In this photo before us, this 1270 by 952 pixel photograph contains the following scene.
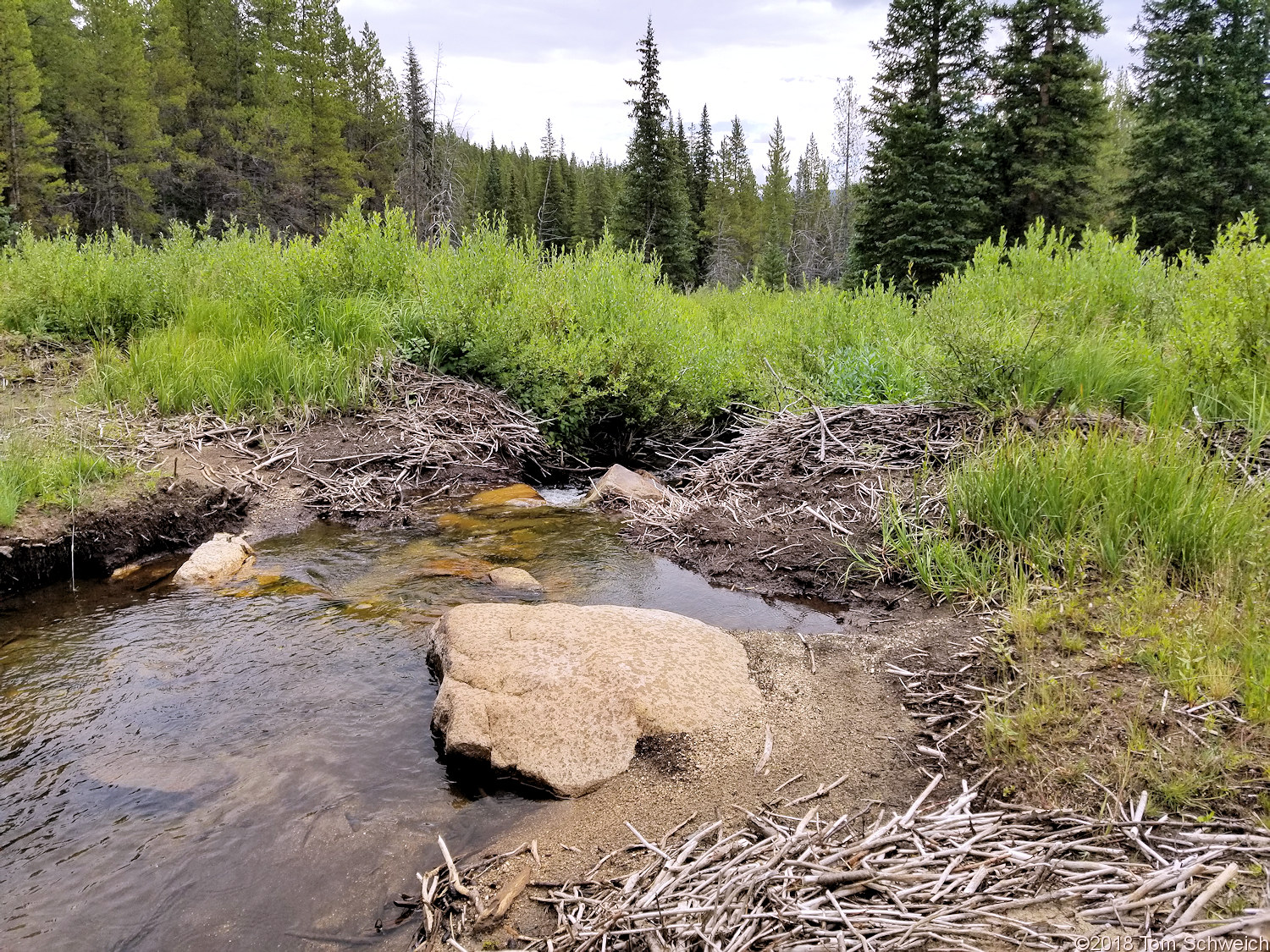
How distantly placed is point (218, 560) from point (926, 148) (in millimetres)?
27840

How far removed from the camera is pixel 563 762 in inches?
128

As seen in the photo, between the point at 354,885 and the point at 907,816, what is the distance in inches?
84.2

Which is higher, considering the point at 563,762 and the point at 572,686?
the point at 572,686

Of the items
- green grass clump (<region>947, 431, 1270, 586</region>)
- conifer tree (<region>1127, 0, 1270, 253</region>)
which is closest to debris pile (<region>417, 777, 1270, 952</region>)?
green grass clump (<region>947, 431, 1270, 586</region>)

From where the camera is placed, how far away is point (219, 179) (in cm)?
3869

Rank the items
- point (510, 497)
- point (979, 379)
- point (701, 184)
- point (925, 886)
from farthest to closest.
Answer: point (701, 184) → point (510, 497) → point (979, 379) → point (925, 886)

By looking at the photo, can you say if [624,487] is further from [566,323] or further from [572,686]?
[572,686]

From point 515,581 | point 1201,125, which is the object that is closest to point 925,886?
point 515,581

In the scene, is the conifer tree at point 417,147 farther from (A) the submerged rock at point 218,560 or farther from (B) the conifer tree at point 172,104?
(A) the submerged rock at point 218,560

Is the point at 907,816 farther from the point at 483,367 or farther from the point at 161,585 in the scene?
the point at 483,367

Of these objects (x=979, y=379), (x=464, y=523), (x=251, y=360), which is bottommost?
(x=464, y=523)

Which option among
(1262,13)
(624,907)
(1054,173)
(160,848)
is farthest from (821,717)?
(1262,13)

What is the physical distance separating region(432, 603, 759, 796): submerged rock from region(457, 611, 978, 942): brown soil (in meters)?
0.13

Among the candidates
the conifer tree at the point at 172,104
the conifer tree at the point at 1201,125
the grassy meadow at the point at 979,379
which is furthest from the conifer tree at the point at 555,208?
the grassy meadow at the point at 979,379
